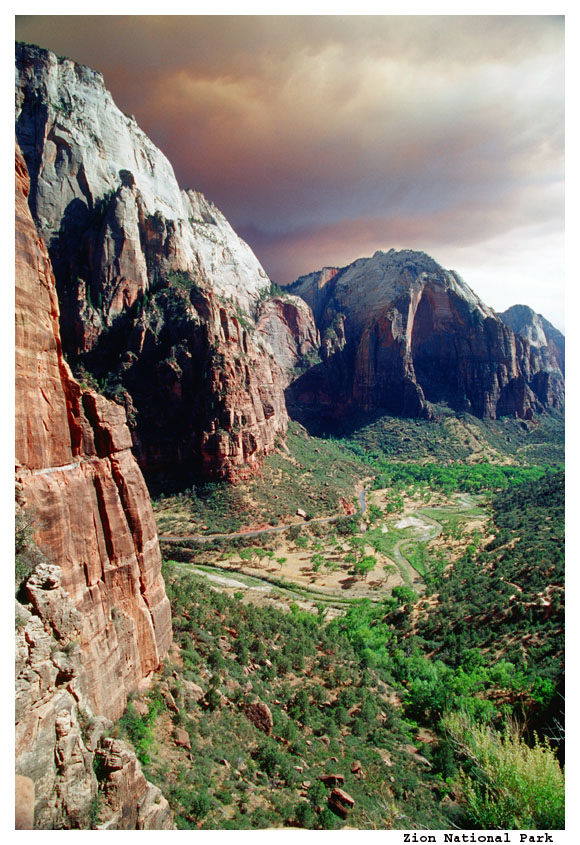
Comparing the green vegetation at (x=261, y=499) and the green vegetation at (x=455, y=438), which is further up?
the green vegetation at (x=455, y=438)

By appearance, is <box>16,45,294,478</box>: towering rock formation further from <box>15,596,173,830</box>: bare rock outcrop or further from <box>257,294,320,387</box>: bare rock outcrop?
<box>15,596,173,830</box>: bare rock outcrop

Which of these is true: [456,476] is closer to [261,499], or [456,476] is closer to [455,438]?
[455,438]

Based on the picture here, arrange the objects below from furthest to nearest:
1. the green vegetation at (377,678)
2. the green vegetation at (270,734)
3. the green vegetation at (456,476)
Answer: the green vegetation at (456,476) → the green vegetation at (377,678) → the green vegetation at (270,734)

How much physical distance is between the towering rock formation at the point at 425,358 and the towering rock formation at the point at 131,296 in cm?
5012

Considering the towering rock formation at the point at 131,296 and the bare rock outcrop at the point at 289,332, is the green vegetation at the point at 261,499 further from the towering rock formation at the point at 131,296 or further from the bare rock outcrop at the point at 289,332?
the bare rock outcrop at the point at 289,332

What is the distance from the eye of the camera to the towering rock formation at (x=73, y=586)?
7.57 metres

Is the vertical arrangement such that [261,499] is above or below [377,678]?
above

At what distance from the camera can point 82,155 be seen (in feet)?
226

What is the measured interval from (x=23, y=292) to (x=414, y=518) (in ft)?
201

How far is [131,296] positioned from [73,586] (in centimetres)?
6611

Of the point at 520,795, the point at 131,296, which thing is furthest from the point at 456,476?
the point at 520,795

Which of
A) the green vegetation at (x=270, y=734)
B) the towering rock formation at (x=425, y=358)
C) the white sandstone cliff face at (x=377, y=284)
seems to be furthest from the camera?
the white sandstone cliff face at (x=377, y=284)

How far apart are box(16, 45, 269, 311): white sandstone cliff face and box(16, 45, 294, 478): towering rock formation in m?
0.19

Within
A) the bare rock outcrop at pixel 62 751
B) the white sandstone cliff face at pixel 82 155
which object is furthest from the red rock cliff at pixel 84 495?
the white sandstone cliff face at pixel 82 155
